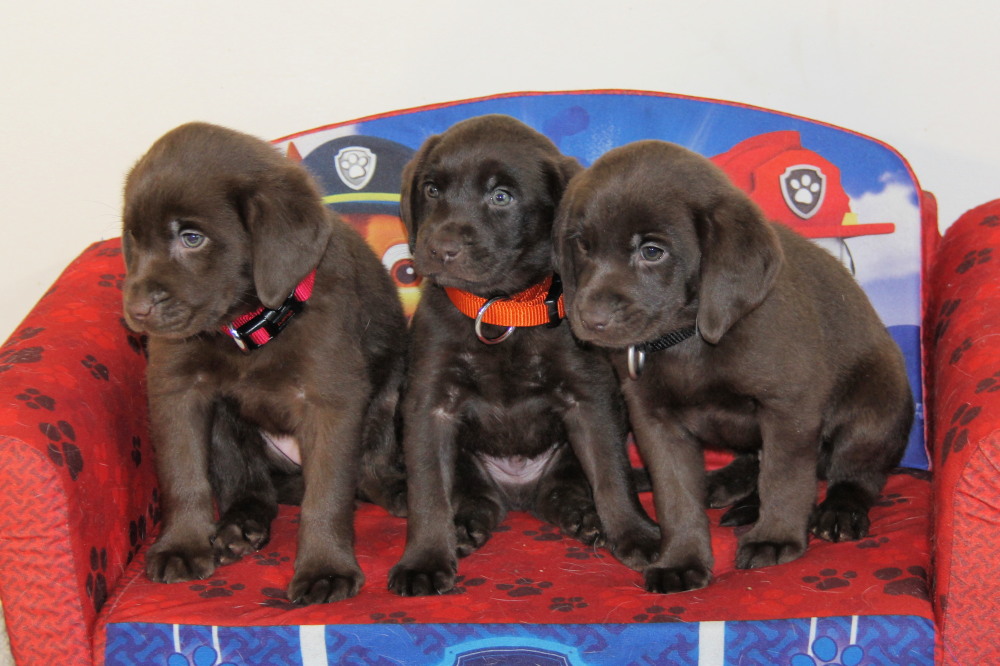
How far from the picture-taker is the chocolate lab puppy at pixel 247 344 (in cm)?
280

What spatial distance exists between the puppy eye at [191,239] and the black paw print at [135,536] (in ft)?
2.96

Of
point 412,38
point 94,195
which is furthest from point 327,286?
point 94,195

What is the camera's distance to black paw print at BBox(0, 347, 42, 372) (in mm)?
3066

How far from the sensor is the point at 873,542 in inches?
118

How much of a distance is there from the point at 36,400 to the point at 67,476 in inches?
9.4

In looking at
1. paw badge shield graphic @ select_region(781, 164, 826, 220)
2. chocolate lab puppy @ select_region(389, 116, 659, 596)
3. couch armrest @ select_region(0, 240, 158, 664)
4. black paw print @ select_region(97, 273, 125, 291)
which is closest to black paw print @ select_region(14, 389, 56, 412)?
couch armrest @ select_region(0, 240, 158, 664)

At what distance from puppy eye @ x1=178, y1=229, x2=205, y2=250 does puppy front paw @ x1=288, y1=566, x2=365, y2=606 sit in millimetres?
900

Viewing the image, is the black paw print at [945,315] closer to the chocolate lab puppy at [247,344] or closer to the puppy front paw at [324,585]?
the chocolate lab puppy at [247,344]

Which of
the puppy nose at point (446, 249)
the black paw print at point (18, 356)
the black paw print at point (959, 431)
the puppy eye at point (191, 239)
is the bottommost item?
the black paw print at point (959, 431)

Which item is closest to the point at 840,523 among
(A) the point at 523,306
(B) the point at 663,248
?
(B) the point at 663,248

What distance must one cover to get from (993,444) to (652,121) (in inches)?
68.4

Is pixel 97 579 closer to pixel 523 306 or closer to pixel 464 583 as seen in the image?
pixel 464 583

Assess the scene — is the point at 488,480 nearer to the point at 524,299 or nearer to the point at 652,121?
the point at 524,299

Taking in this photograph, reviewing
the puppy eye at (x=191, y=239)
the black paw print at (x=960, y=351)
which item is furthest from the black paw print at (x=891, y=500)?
the puppy eye at (x=191, y=239)
